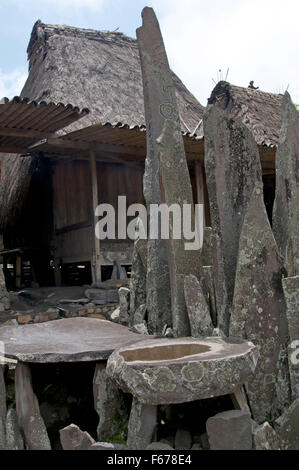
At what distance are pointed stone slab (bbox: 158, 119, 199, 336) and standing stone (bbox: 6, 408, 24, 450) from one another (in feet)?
3.99

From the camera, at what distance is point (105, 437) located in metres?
2.96

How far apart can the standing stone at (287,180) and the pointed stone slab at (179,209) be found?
641mm

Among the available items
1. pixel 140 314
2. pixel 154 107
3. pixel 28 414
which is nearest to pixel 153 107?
pixel 154 107

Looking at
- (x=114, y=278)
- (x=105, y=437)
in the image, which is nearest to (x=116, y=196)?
(x=114, y=278)

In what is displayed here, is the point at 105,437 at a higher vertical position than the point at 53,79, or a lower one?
lower

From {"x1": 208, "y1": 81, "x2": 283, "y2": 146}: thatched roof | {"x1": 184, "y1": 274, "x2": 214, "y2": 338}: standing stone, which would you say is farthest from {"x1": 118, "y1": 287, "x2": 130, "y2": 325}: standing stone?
{"x1": 208, "y1": 81, "x2": 283, "y2": 146}: thatched roof

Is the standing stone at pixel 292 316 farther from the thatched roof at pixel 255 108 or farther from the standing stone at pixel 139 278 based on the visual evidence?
the thatched roof at pixel 255 108

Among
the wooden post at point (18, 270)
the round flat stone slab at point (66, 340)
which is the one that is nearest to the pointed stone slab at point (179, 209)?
the round flat stone slab at point (66, 340)

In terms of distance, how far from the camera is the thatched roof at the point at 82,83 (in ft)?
32.1

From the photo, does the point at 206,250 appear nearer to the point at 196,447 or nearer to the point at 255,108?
the point at 196,447

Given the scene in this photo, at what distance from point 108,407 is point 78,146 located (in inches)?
226

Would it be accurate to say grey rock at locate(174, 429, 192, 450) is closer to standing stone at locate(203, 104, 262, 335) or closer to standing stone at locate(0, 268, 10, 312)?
standing stone at locate(203, 104, 262, 335)

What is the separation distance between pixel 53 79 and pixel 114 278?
14.7 ft
